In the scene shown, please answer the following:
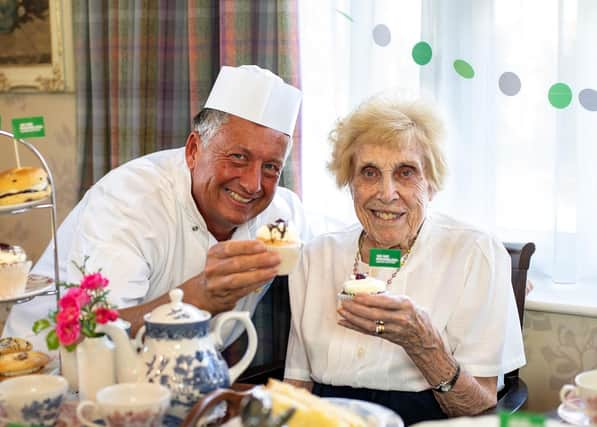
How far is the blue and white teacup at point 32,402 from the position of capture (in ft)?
4.74

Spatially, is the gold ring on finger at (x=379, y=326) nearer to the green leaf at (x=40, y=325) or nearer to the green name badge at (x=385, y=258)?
the green name badge at (x=385, y=258)

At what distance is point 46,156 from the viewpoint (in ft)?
11.8

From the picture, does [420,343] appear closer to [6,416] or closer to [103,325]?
[103,325]

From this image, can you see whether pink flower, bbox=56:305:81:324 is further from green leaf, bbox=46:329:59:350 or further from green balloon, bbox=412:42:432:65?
green balloon, bbox=412:42:432:65

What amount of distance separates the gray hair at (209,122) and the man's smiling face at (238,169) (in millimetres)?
17

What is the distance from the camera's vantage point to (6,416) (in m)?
1.46

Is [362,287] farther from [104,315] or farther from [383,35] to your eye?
[383,35]

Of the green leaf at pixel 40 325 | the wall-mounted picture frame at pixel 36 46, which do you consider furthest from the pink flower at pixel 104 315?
the wall-mounted picture frame at pixel 36 46

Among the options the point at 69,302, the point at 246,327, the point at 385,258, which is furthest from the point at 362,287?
the point at 69,302

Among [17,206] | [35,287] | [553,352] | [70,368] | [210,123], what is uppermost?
[210,123]

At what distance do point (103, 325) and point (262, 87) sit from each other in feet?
3.61

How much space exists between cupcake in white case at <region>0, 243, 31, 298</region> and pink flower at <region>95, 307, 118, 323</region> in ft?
1.63

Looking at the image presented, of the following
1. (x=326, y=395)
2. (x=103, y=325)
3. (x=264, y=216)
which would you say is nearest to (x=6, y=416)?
(x=103, y=325)

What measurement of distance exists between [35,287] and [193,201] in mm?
598
